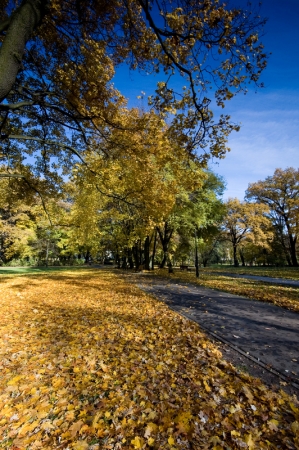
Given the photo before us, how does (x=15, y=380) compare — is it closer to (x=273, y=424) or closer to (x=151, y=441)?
(x=151, y=441)

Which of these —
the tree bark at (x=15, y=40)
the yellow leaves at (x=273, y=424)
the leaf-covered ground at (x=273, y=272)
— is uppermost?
the tree bark at (x=15, y=40)

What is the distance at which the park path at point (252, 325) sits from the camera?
4066 mm

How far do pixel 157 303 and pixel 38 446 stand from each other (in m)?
6.61

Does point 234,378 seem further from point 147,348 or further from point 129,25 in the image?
point 129,25

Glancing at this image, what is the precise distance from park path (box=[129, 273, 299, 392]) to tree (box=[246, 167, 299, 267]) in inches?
1156

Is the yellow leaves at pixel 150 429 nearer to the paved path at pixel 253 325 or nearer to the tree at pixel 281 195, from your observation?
the paved path at pixel 253 325

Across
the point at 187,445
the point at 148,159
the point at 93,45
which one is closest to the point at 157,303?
the point at 148,159

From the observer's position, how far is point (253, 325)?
229 inches

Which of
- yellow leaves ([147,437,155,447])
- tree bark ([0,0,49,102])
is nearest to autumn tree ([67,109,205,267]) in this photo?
tree bark ([0,0,49,102])

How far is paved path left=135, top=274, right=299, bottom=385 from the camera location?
410 cm

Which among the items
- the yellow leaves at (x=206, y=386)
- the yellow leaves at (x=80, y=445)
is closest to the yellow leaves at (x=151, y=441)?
the yellow leaves at (x=80, y=445)

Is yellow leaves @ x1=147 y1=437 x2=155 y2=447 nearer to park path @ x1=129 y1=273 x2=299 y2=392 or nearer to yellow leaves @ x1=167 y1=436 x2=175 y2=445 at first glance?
yellow leaves @ x1=167 y1=436 x2=175 y2=445

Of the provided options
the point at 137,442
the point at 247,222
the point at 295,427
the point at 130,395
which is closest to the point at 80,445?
the point at 137,442

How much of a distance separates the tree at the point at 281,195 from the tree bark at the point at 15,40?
117 feet
